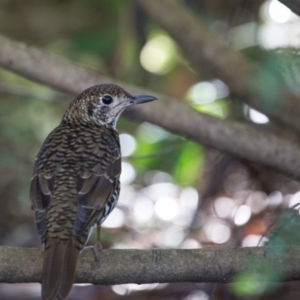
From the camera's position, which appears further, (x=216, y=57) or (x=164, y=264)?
(x=216, y=57)

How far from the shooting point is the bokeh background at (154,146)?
6.76m

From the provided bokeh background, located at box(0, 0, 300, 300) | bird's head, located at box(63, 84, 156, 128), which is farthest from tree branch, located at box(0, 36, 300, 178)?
bokeh background, located at box(0, 0, 300, 300)

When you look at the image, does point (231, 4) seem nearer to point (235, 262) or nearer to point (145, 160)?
point (145, 160)

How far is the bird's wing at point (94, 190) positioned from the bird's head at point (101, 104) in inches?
25.0

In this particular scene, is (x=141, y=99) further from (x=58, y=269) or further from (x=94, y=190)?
(x=58, y=269)

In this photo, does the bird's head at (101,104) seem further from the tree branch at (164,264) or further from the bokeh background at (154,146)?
the tree branch at (164,264)

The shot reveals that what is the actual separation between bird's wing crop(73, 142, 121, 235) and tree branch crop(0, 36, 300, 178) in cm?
95

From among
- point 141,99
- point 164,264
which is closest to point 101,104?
point 141,99

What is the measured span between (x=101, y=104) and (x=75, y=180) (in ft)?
3.40

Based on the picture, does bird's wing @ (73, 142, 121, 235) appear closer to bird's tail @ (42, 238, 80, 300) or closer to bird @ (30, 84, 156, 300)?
bird @ (30, 84, 156, 300)

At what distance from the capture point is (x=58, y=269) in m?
3.91

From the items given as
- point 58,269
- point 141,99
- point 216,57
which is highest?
point 216,57

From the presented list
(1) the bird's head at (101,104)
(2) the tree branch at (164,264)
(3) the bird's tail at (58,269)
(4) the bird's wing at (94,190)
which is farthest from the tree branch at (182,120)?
(3) the bird's tail at (58,269)

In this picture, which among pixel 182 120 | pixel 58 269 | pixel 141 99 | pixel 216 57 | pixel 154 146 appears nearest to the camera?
pixel 58 269
